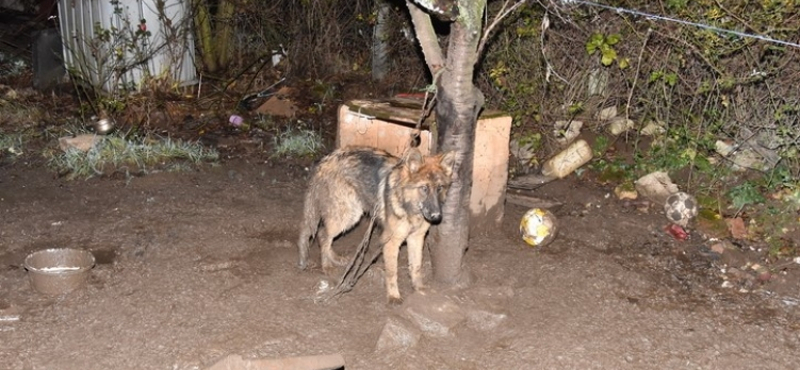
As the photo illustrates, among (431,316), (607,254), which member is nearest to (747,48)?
(607,254)

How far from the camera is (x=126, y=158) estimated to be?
8023mm

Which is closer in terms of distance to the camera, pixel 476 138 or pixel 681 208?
pixel 476 138

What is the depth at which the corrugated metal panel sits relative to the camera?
377 inches

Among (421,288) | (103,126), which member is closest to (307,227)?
(421,288)

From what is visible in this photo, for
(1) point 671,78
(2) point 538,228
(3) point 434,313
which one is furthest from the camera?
(1) point 671,78

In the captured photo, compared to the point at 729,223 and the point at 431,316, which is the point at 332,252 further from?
the point at 729,223

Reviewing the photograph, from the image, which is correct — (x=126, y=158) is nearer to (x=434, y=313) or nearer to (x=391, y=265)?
(x=391, y=265)

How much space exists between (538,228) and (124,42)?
654cm

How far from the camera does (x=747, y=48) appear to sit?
659 cm

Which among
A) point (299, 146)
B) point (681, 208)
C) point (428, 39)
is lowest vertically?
point (681, 208)

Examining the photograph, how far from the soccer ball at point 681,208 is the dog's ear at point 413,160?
320cm

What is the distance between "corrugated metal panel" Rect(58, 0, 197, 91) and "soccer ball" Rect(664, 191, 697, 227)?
6.98 m

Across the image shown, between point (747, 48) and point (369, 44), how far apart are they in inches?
227

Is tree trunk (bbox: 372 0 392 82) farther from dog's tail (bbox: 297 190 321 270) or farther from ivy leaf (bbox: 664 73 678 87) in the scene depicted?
dog's tail (bbox: 297 190 321 270)
